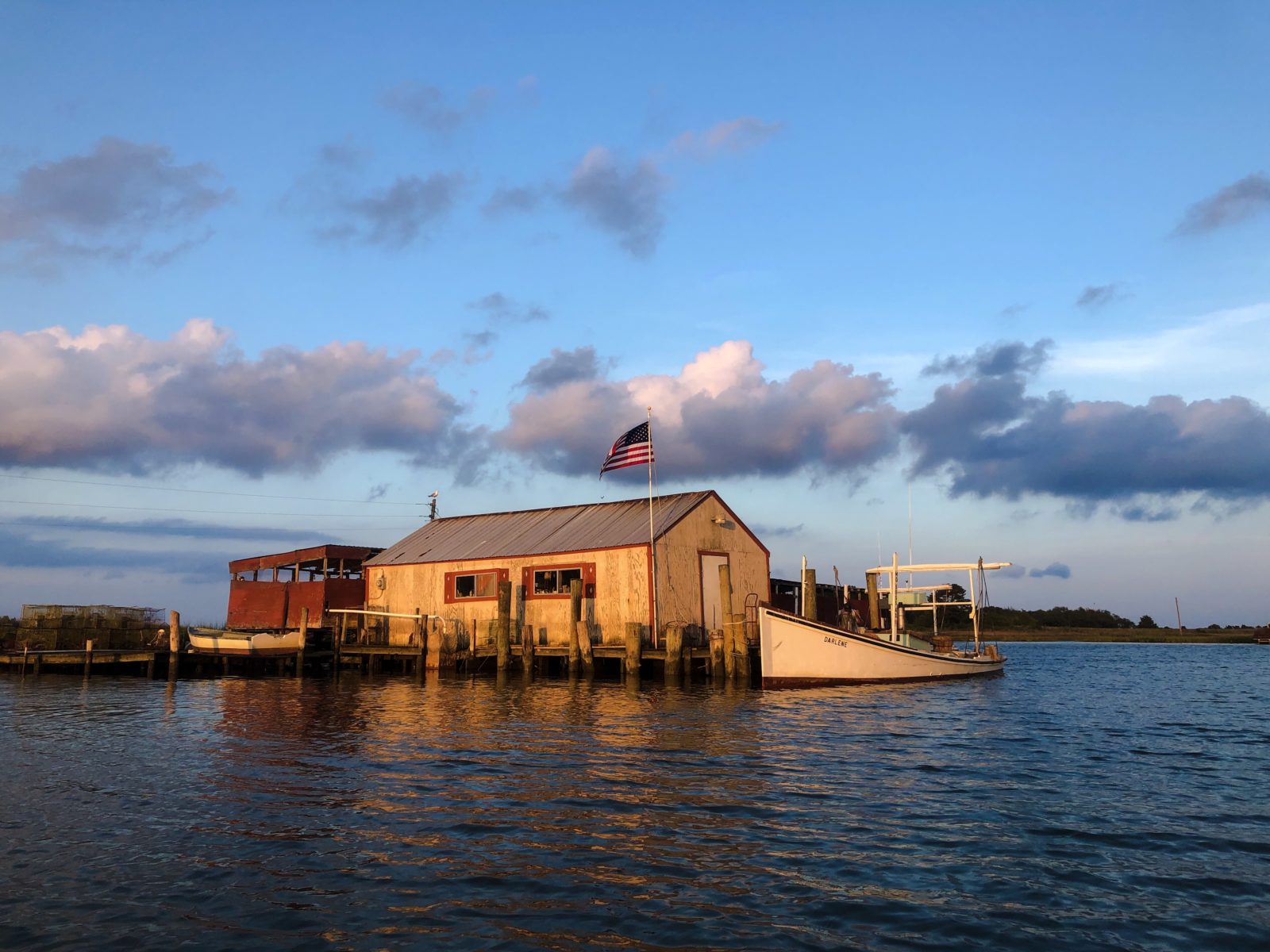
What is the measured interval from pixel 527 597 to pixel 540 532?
3.96 m

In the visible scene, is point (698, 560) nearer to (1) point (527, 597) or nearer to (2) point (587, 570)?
(2) point (587, 570)

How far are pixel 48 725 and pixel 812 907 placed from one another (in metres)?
21.6

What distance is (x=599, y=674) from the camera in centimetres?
3778

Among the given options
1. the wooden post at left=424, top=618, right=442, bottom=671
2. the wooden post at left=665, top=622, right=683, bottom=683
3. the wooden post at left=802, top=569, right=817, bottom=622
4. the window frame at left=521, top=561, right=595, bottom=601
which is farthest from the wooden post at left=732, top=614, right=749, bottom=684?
the wooden post at left=424, top=618, right=442, bottom=671

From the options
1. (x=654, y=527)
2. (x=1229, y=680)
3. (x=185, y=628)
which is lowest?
(x=1229, y=680)

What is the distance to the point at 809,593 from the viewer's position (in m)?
34.8

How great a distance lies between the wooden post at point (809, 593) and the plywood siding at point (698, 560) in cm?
484

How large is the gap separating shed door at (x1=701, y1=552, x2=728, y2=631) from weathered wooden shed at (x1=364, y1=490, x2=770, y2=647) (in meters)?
0.05

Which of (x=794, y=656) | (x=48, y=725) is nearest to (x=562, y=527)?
(x=794, y=656)

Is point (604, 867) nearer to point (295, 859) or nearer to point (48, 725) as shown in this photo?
point (295, 859)

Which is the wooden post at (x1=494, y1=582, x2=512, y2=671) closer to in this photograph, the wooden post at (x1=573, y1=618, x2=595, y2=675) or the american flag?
the wooden post at (x1=573, y1=618, x2=595, y2=675)

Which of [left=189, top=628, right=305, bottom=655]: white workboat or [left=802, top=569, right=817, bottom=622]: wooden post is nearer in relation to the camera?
[left=802, top=569, right=817, bottom=622]: wooden post

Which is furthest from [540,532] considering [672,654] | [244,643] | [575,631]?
[244,643]

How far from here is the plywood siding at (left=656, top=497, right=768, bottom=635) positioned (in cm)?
3631
